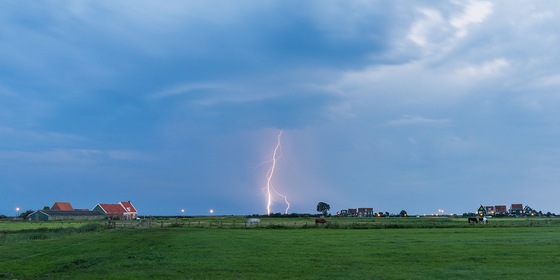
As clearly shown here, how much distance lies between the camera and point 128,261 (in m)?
26.2

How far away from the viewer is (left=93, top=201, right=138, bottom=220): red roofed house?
6439 inches

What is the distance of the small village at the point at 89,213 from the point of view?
152 metres

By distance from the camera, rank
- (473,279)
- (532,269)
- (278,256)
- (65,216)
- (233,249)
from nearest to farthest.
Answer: (473,279) → (532,269) → (278,256) → (233,249) → (65,216)

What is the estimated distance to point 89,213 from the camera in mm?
159125

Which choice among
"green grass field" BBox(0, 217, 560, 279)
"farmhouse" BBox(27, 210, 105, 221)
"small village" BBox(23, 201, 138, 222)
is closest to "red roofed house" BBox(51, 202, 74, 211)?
"small village" BBox(23, 201, 138, 222)

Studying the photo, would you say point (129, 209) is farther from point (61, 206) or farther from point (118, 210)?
point (61, 206)

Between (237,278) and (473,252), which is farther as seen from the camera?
(473,252)

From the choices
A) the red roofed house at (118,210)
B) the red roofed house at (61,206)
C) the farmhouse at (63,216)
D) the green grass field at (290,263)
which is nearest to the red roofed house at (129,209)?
the red roofed house at (118,210)

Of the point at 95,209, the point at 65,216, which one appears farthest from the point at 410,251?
the point at 95,209

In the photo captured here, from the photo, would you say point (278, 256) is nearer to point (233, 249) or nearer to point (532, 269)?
point (233, 249)

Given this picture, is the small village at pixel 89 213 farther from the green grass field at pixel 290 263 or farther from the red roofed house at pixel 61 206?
the green grass field at pixel 290 263

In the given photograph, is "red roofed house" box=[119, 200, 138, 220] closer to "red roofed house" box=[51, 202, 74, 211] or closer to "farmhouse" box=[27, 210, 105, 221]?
"farmhouse" box=[27, 210, 105, 221]

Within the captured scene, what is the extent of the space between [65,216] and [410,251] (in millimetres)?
146177

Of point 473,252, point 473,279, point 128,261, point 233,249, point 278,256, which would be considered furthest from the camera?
point 233,249
